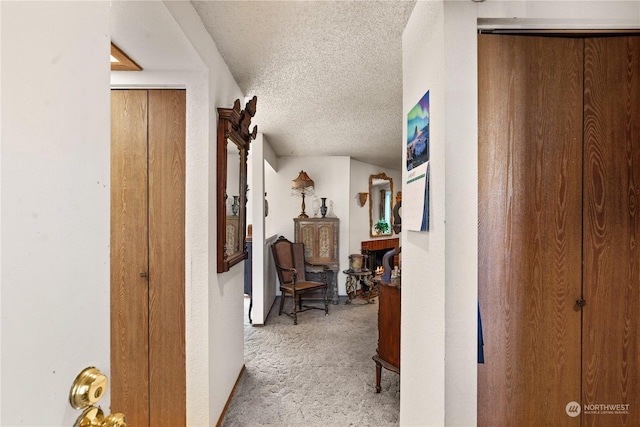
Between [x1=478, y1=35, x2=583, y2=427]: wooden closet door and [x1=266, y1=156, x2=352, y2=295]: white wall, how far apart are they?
4.00m

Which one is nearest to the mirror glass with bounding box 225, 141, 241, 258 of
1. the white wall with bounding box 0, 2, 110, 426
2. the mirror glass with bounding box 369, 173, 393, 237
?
the white wall with bounding box 0, 2, 110, 426

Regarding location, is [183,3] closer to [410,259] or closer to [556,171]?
[410,259]

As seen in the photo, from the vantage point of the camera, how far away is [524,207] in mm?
1236

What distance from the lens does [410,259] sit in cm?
159

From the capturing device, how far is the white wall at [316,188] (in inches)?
207

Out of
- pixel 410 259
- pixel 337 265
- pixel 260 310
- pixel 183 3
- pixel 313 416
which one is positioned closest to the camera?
pixel 183 3

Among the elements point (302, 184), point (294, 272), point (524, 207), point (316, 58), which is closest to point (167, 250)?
point (316, 58)

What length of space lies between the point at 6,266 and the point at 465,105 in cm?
130

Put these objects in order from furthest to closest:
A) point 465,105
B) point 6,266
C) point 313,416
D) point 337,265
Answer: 1. point 337,265
2. point 313,416
3. point 465,105
4. point 6,266

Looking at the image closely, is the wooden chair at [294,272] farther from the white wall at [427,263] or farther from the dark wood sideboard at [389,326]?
the white wall at [427,263]

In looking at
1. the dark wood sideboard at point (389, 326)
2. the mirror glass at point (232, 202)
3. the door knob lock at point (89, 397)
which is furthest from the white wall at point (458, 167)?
the mirror glass at point (232, 202)

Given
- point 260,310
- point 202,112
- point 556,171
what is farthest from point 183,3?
point 260,310

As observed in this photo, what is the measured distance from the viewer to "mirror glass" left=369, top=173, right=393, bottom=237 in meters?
5.86

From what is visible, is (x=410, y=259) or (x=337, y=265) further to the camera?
(x=337, y=265)
